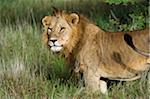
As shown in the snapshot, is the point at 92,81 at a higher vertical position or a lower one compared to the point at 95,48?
lower

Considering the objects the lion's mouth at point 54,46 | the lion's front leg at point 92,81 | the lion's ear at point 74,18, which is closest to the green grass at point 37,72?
the lion's front leg at point 92,81

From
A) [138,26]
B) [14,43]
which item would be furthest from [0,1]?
[138,26]

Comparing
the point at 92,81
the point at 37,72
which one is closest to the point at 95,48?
the point at 92,81

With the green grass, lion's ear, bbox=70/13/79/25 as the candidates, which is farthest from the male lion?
the green grass

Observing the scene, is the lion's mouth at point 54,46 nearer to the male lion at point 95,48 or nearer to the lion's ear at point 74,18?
the male lion at point 95,48

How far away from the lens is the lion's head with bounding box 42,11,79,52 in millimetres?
5237

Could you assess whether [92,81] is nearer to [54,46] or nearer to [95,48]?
[95,48]

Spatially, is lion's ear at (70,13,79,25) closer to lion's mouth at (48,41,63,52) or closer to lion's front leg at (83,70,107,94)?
lion's mouth at (48,41,63,52)

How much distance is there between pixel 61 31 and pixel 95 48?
35cm

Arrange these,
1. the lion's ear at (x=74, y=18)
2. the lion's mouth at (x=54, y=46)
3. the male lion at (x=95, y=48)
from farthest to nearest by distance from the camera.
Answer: the lion's ear at (x=74, y=18), the lion's mouth at (x=54, y=46), the male lion at (x=95, y=48)

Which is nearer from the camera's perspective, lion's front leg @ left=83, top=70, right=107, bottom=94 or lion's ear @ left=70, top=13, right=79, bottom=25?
lion's front leg @ left=83, top=70, right=107, bottom=94

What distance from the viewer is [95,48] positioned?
5320 mm

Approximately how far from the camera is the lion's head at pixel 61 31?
524cm

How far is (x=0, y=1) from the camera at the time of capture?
10.9 m
